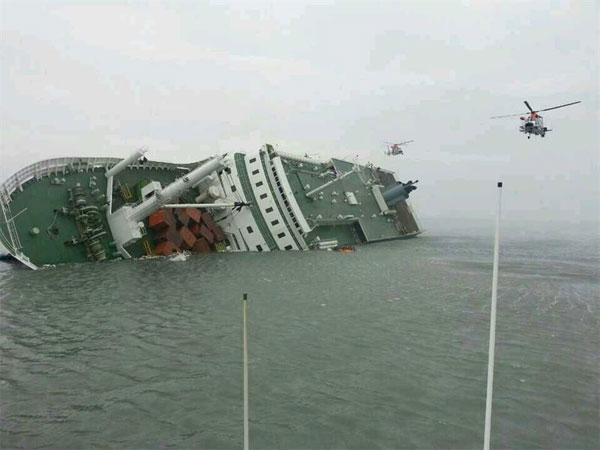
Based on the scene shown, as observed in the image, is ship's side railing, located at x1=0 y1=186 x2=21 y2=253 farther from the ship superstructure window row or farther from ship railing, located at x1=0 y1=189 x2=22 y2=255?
the ship superstructure window row

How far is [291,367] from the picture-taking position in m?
12.5

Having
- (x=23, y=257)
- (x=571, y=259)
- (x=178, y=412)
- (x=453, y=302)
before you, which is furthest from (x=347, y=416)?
(x=571, y=259)

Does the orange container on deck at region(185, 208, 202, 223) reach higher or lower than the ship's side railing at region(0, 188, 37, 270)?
higher

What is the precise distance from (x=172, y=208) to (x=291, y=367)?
107ft

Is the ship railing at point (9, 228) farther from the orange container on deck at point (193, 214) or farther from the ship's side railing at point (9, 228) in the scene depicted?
the orange container on deck at point (193, 214)

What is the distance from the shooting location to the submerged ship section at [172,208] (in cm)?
3362

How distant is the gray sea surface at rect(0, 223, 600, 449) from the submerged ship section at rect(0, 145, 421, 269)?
29.7ft

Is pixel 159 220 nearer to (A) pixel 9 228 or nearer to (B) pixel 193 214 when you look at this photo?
(B) pixel 193 214

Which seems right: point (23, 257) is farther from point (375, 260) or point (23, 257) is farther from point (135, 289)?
point (375, 260)

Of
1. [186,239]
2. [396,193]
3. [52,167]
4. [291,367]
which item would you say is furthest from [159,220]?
[396,193]

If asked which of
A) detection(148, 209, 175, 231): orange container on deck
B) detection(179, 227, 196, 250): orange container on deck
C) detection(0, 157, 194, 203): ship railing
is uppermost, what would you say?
detection(0, 157, 194, 203): ship railing

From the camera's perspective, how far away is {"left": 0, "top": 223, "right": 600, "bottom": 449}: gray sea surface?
8953 mm

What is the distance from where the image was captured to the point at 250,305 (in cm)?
2030

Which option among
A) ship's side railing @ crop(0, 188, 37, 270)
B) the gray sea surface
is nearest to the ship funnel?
the gray sea surface
